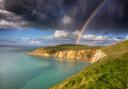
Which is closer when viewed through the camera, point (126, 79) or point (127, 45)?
point (126, 79)

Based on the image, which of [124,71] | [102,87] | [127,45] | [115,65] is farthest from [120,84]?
[127,45]

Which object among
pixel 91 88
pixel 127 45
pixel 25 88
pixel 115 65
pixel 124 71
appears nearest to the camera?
pixel 91 88

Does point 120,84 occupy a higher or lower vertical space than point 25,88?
higher

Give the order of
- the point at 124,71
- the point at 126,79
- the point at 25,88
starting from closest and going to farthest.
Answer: the point at 126,79 → the point at 124,71 → the point at 25,88

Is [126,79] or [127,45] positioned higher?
[127,45]

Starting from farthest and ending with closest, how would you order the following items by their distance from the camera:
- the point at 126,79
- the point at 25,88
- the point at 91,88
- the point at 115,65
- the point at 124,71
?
the point at 25,88
the point at 115,65
the point at 124,71
the point at 126,79
the point at 91,88

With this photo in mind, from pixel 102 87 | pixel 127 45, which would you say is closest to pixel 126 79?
pixel 102 87

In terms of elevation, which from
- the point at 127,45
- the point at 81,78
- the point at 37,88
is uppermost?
the point at 127,45

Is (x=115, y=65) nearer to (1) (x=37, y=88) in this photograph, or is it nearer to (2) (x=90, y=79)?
(2) (x=90, y=79)

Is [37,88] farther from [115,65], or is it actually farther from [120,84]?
[120,84]
